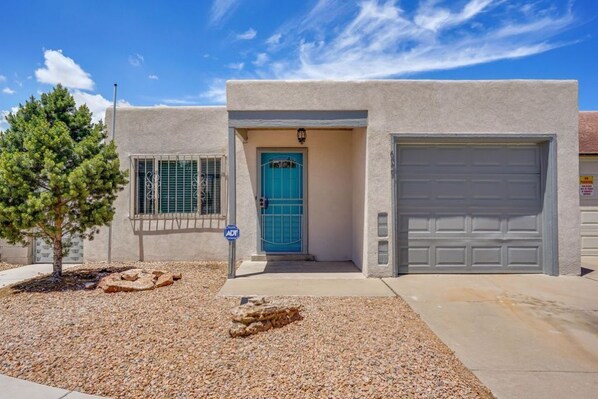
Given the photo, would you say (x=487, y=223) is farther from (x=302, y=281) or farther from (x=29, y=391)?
(x=29, y=391)

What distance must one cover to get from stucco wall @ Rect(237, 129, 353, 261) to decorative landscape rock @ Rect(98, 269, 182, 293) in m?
2.38

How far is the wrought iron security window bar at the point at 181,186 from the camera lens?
318 inches

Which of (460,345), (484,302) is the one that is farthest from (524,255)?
(460,345)

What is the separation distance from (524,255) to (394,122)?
372cm

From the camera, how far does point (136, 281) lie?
572 cm

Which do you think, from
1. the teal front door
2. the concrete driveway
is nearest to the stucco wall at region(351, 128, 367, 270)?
the concrete driveway

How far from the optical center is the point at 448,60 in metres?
8.55

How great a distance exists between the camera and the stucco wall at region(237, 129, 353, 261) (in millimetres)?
7979

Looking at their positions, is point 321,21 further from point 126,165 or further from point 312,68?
point 126,165

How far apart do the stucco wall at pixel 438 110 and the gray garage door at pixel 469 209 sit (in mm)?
399

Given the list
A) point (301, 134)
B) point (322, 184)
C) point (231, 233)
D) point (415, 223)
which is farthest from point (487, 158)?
point (231, 233)

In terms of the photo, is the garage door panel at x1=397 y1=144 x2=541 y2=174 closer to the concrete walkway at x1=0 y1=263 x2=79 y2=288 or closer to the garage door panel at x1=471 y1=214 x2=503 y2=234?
the garage door panel at x1=471 y1=214 x2=503 y2=234

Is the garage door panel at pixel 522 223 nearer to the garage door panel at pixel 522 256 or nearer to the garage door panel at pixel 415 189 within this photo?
the garage door panel at pixel 522 256

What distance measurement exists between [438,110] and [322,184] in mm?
2973
